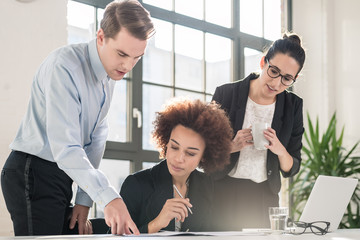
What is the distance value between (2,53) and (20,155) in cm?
152

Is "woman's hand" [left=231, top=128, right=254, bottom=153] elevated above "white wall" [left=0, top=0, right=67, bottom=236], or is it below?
below

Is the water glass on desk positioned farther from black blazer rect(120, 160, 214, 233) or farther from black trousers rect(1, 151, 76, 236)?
black trousers rect(1, 151, 76, 236)

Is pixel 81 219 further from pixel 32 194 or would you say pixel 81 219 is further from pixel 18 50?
pixel 18 50

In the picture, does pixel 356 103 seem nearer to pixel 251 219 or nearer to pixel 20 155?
pixel 251 219

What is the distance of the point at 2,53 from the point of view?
10.7 feet

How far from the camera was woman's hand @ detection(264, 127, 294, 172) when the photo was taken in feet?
7.87

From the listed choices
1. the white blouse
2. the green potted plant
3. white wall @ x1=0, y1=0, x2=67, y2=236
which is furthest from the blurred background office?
the white blouse

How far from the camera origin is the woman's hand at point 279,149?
2.40 metres

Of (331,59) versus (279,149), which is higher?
(331,59)

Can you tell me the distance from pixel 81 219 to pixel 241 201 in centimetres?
81

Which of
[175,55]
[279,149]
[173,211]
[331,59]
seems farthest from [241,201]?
[331,59]

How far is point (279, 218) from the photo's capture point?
207 cm

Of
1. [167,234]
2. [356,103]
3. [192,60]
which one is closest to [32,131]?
[167,234]

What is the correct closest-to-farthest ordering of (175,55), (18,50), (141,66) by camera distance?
(18,50)
(141,66)
(175,55)
